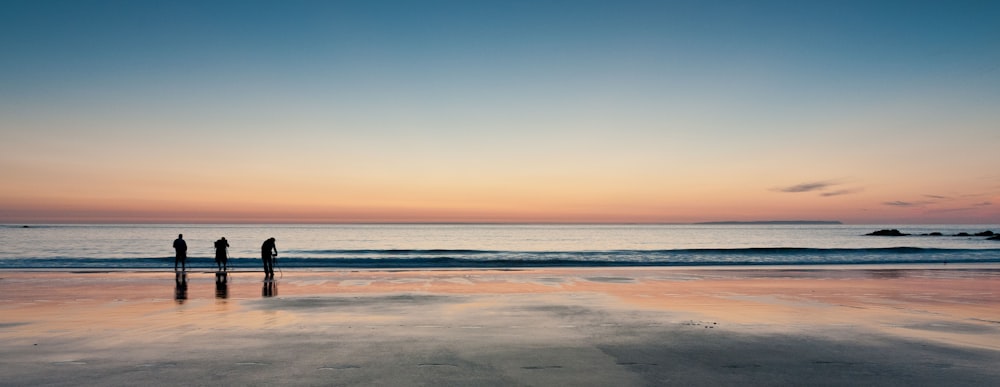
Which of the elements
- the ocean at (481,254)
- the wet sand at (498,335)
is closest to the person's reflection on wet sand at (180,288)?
the wet sand at (498,335)

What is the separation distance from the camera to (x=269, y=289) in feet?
70.8

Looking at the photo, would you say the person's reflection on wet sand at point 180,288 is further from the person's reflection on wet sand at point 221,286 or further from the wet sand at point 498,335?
the person's reflection on wet sand at point 221,286

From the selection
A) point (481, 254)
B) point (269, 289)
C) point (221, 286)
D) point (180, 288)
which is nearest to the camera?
point (269, 289)

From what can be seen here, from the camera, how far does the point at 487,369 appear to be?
9.07 metres

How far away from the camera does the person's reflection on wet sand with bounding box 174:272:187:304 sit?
18.7 meters

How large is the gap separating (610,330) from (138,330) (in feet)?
31.4

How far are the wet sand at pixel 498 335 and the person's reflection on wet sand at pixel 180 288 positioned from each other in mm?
162

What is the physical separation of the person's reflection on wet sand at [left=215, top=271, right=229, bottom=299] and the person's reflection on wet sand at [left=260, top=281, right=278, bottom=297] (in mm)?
1122

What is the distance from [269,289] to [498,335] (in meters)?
12.5

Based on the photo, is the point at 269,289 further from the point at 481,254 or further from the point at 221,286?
the point at 481,254

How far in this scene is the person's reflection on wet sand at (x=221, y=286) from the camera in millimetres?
19578

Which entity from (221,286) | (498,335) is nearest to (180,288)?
(221,286)

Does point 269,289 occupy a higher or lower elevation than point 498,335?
lower

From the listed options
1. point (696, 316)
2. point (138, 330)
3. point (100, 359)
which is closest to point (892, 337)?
point (696, 316)
